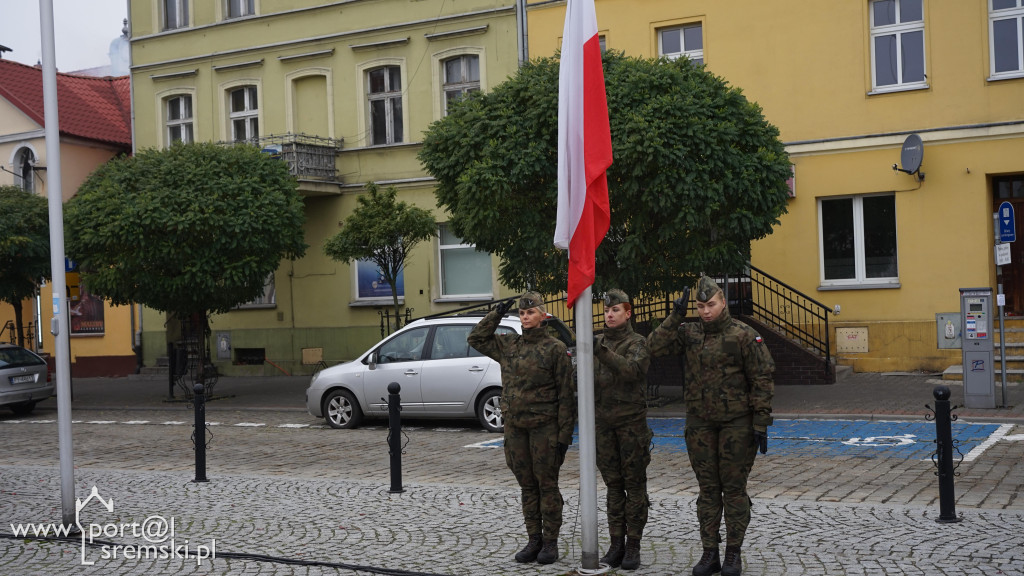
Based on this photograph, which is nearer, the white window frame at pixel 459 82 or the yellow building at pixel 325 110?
the white window frame at pixel 459 82

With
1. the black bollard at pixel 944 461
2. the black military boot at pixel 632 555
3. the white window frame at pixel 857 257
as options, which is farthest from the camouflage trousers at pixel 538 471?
the white window frame at pixel 857 257

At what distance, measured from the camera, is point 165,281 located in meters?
20.0

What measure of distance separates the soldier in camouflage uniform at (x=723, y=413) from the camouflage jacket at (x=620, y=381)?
0.26 metres

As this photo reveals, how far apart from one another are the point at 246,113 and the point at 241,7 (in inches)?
109

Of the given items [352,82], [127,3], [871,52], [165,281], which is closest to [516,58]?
[352,82]

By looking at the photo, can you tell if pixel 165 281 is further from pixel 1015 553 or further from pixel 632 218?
pixel 1015 553

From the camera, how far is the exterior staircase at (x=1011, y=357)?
17859 mm

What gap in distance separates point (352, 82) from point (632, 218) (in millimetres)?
12370

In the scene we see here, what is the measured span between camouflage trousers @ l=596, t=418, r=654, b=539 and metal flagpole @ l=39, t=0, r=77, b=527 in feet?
14.3

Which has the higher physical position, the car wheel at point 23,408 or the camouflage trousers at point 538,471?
the camouflage trousers at point 538,471

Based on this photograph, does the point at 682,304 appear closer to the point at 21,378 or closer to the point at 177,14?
the point at 21,378

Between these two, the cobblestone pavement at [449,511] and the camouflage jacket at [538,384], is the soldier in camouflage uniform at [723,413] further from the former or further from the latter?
the camouflage jacket at [538,384]

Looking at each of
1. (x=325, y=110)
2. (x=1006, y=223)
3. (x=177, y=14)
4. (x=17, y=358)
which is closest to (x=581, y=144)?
(x=1006, y=223)

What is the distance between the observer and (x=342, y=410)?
52.2 ft
